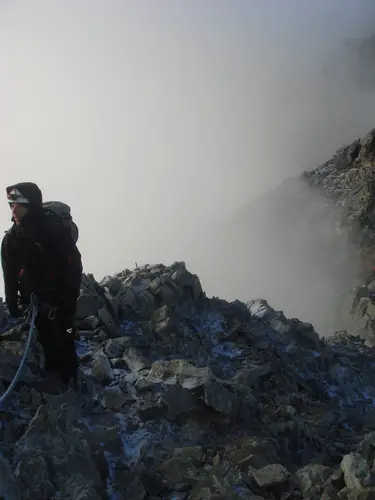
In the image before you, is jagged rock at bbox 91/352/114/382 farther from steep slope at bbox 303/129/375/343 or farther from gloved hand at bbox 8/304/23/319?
steep slope at bbox 303/129/375/343

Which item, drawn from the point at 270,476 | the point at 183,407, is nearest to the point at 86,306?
the point at 183,407

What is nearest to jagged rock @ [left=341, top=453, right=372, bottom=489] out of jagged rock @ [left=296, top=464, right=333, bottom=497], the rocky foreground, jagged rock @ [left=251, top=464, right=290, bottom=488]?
the rocky foreground

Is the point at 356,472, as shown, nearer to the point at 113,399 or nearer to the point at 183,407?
the point at 183,407

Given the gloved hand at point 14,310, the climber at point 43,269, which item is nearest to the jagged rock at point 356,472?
the climber at point 43,269

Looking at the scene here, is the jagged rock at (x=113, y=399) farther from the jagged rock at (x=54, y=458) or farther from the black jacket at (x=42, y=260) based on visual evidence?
the black jacket at (x=42, y=260)

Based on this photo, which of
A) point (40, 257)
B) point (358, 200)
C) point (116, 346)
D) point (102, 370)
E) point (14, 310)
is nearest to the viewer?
point (40, 257)

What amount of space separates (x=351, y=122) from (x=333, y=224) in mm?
65369

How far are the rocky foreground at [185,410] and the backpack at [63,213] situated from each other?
180 centimetres

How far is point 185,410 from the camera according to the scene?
5.78 meters

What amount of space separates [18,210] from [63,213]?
2.23ft

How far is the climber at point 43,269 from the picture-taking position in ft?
15.4

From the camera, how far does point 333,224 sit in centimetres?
4012

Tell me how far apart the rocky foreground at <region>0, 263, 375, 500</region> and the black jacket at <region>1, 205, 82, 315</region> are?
107cm

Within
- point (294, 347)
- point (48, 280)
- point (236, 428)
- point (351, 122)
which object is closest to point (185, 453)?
point (236, 428)
